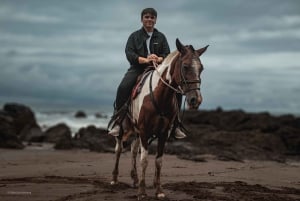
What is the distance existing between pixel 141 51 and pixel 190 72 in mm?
2023

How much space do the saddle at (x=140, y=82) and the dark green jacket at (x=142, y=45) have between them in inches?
9.6

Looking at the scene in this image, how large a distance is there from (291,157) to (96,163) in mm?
10017

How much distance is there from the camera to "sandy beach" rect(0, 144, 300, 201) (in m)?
8.72

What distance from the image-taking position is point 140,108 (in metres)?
8.71

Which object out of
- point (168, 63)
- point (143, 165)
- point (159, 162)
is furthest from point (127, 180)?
point (168, 63)

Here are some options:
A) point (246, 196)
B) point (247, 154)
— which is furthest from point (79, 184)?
point (247, 154)

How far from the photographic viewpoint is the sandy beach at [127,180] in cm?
Result: 872

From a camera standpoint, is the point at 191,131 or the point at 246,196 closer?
the point at 246,196

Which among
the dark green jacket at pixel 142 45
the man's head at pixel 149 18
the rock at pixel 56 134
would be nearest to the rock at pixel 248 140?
the rock at pixel 56 134

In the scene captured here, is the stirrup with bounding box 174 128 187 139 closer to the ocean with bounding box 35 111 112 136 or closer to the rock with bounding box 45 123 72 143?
the rock with bounding box 45 123 72 143

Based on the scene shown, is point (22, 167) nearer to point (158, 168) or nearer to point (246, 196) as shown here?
point (158, 168)

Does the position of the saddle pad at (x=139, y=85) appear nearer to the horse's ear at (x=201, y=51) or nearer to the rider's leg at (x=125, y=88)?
the rider's leg at (x=125, y=88)

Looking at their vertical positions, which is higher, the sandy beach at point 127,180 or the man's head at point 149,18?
the man's head at point 149,18

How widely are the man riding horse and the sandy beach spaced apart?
1.31m
